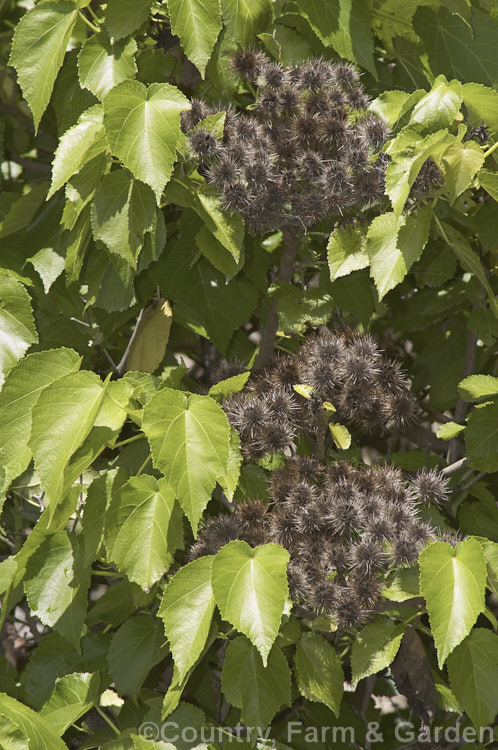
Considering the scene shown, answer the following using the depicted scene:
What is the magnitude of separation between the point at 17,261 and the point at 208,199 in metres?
0.54

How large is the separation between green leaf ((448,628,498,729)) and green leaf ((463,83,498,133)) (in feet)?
2.62

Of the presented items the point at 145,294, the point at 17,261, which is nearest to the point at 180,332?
the point at 145,294

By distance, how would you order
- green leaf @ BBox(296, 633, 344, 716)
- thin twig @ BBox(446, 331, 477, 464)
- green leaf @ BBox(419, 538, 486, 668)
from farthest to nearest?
1. thin twig @ BBox(446, 331, 477, 464)
2. green leaf @ BBox(296, 633, 344, 716)
3. green leaf @ BBox(419, 538, 486, 668)

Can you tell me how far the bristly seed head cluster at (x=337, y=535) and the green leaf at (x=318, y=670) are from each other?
12cm

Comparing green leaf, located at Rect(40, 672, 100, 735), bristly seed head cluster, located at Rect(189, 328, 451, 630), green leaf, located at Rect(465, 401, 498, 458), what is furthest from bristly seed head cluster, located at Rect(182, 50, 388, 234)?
green leaf, located at Rect(40, 672, 100, 735)

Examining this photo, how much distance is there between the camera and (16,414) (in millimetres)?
1257

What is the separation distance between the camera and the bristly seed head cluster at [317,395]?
1263mm

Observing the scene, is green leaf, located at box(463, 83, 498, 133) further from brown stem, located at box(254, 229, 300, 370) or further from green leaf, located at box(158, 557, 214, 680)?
green leaf, located at box(158, 557, 214, 680)

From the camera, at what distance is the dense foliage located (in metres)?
1.17

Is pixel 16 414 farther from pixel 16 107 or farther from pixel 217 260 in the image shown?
pixel 16 107

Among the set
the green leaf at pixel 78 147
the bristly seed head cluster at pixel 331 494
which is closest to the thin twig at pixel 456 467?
the bristly seed head cluster at pixel 331 494

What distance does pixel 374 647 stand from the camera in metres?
1.29

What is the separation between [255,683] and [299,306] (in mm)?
630

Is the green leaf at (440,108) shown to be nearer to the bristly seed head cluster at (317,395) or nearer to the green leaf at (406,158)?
the green leaf at (406,158)
